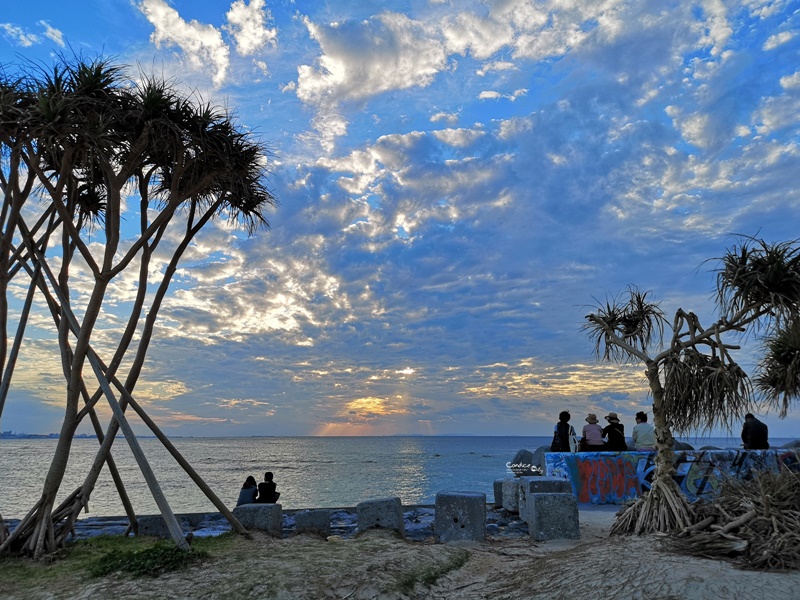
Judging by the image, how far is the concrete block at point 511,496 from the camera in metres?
14.0

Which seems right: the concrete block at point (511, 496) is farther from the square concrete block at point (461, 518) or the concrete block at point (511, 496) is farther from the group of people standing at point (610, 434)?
the square concrete block at point (461, 518)

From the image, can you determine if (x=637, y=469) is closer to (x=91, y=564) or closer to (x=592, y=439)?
(x=592, y=439)

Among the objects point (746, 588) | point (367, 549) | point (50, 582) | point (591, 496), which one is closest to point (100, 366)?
point (50, 582)

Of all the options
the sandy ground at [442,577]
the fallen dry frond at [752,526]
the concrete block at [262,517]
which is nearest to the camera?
the sandy ground at [442,577]

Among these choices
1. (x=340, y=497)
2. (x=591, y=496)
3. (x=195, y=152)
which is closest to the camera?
(x=195, y=152)

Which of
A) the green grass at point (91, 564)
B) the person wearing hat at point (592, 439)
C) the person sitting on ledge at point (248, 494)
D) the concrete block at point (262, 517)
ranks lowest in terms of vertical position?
the green grass at point (91, 564)

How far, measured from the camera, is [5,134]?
9250 mm

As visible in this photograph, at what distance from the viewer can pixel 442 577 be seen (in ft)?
26.2

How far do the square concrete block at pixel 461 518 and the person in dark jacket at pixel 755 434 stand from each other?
864cm

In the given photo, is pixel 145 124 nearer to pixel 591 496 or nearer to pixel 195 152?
pixel 195 152

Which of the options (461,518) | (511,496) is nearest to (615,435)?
(511,496)

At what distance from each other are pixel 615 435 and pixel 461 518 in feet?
20.1

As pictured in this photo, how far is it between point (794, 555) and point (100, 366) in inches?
407

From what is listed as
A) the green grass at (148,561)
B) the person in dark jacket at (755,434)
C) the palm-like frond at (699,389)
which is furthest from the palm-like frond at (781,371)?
the green grass at (148,561)
